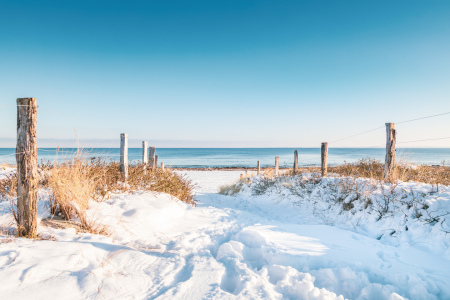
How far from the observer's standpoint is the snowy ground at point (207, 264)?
96.3 inches

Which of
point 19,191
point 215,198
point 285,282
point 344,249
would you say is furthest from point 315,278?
point 215,198

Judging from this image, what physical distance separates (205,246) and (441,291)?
3.05 metres

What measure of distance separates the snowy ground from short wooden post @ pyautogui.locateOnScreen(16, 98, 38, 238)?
27cm

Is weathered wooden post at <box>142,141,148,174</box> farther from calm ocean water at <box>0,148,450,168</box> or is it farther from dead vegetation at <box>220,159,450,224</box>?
dead vegetation at <box>220,159,450,224</box>

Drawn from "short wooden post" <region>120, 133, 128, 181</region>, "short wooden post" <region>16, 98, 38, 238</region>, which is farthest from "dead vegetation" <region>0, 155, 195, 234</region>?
"short wooden post" <region>16, 98, 38, 238</region>

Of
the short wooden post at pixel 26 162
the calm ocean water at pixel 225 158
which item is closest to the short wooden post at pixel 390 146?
the calm ocean water at pixel 225 158

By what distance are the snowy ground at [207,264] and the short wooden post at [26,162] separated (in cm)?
27

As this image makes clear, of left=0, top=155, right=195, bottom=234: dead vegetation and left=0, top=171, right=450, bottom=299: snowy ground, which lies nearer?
left=0, top=171, right=450, bottom=299: snowy ground

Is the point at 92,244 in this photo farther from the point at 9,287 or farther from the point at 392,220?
the point at 392,220

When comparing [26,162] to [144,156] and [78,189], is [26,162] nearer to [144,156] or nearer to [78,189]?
[78,189]

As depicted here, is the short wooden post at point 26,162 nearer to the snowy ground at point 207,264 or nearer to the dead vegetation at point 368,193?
the snowy ground at point 207,264

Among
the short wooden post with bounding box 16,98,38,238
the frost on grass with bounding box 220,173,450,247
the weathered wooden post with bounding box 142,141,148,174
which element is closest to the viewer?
the short wooden post with bounding box 16,98,38,238

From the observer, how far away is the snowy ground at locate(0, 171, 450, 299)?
8.03ft

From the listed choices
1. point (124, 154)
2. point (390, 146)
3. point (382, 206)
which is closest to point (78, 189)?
point (124, 154)
